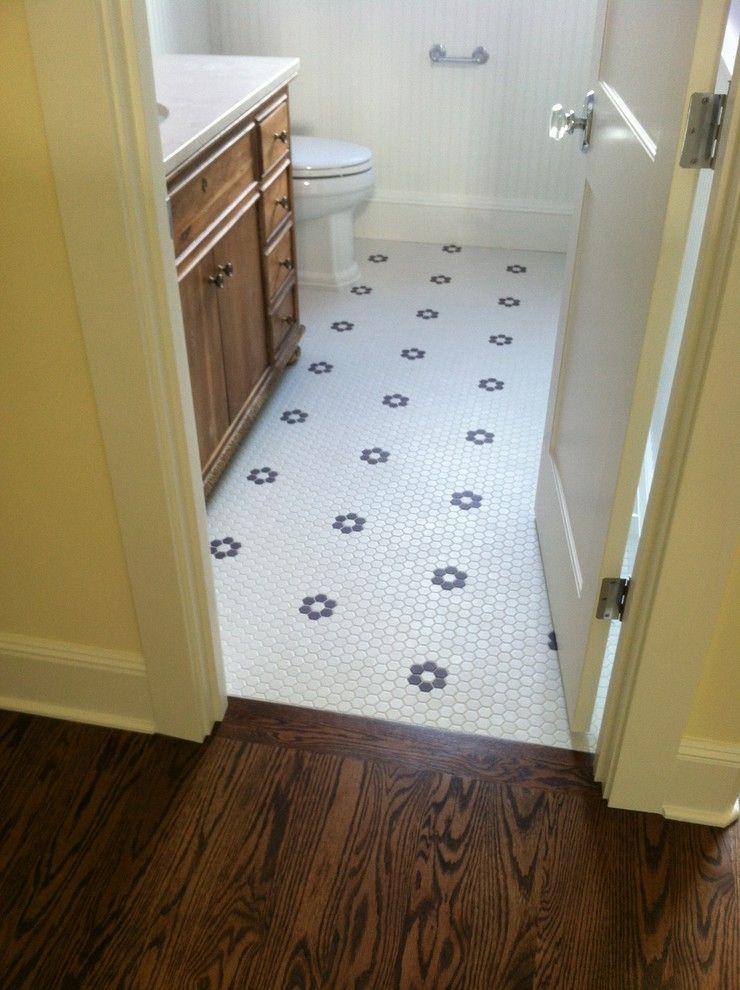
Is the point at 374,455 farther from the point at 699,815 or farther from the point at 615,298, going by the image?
the point at 699,815

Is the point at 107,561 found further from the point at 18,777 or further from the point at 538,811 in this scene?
the point at 538,811

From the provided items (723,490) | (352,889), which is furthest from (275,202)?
(352,889)

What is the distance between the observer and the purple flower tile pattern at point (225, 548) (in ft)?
6.84

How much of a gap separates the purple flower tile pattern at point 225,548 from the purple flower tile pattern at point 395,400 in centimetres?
76

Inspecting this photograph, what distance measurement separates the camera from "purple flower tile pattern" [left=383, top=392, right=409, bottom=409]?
2.67m

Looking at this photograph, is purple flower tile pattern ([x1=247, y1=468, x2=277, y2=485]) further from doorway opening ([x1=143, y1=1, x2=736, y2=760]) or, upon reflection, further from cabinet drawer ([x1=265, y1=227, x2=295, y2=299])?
cabinet drawer ([x1=265, y1=227, x2=295, y2=299])

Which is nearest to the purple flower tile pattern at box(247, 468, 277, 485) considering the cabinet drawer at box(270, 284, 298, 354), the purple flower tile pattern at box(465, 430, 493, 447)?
the cabinet drawer at box(270, 284, 298, 354)

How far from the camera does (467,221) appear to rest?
11.9 feet

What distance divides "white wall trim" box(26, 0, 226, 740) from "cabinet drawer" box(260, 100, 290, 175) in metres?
1.18

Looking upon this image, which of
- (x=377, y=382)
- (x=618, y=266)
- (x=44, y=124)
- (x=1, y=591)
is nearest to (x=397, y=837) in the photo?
(x=1, y=591)

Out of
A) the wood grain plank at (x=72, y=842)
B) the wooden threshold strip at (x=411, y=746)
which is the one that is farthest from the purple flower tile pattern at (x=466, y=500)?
the wood grain plank at (x=72, y=842)

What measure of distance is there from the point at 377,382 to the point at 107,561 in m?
1.46

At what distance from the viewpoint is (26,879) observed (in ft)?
4.63

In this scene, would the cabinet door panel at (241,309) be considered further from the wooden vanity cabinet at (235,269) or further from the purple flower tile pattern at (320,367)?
the purple flower tile pattern at (320,367)
